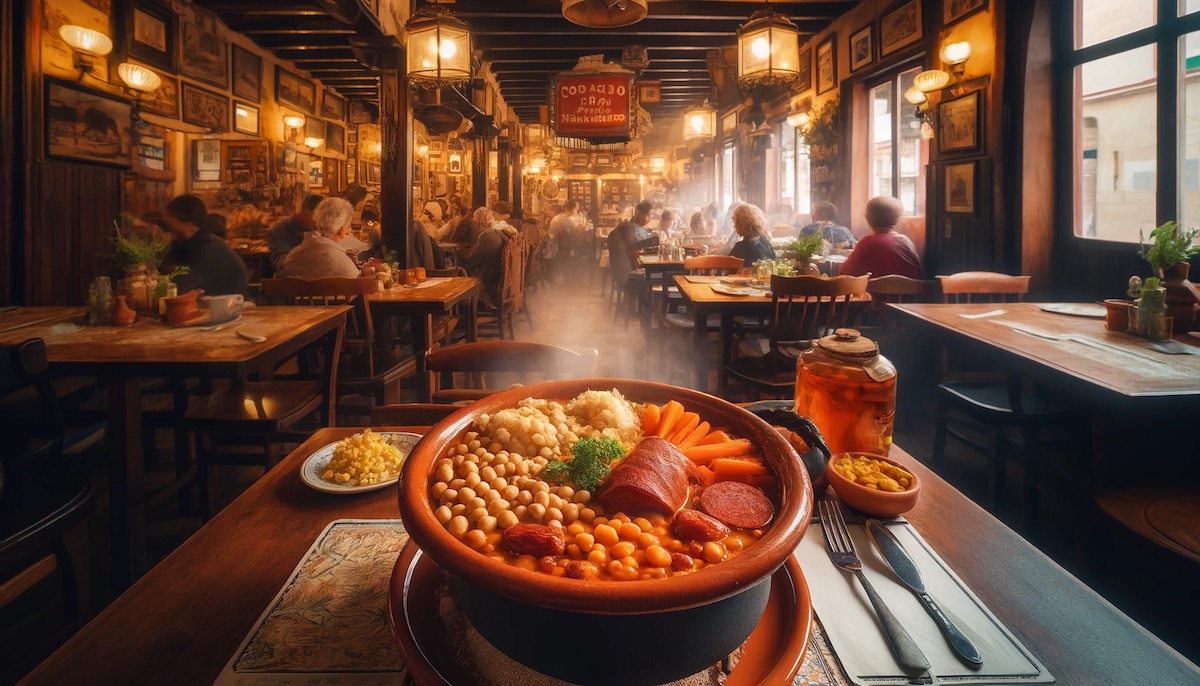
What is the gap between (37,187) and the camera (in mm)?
4766

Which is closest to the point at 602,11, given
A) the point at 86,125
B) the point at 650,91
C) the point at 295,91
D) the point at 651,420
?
the point at 651,420

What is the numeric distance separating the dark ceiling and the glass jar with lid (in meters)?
4.33

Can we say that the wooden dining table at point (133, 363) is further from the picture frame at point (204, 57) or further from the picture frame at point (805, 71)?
the picture frame at point (805, 71)

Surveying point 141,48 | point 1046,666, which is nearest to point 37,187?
point 141,48

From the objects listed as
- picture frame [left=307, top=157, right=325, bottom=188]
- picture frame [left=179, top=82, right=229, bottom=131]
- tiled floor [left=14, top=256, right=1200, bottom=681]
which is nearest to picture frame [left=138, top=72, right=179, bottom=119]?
picture frame [left=179, top=82, right=229, bottom=131]

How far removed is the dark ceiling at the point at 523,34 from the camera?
6766mm

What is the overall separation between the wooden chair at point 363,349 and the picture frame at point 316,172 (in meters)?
7.84

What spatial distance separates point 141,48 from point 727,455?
7.91 meters

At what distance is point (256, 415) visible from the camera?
2418mm

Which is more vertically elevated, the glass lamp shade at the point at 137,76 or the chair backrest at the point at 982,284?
the glass lamp shade at the point at 137,76

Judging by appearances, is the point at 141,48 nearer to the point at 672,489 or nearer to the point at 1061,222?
the point at 672,489

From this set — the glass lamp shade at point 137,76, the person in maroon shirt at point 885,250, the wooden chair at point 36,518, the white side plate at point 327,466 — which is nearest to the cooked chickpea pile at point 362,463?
the white side plate at point 327,466

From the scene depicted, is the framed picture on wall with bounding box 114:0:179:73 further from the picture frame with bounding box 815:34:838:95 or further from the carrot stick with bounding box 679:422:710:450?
the carrot stick with bounding box 679:422:710:450

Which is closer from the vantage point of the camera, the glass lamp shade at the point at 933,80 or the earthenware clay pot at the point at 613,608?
the earthenware clay pot at the point at 613,608
